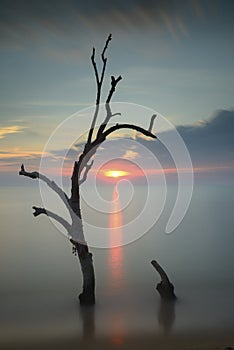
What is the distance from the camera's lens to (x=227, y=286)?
42.7ft

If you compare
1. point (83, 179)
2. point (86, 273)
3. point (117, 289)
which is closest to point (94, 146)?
point (83, 179)

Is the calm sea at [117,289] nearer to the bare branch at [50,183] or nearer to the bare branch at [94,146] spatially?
the bare branch at [50,183]

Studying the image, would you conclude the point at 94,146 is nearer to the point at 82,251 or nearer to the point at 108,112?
the point at 108,112

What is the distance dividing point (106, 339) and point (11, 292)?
5.08 m

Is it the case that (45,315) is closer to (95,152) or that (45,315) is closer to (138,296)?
(138,296)

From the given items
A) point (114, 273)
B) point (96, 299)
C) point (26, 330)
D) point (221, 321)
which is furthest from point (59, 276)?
point (221, 321)

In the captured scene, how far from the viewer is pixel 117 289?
41.3ft

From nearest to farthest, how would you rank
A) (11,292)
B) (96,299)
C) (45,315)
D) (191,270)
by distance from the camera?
(45,315), (96,299), (11,292), (191,270)

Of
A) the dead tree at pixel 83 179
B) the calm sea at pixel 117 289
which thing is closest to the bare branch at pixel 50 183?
the dead tree at pixel 83 179

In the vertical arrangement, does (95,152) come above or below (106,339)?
above

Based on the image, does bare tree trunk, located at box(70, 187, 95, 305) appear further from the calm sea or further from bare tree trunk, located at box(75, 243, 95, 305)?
the calm sea

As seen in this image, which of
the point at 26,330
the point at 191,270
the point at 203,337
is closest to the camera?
the point at 203,337

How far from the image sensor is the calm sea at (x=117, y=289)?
9289 mm

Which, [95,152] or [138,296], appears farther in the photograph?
[138,296]
